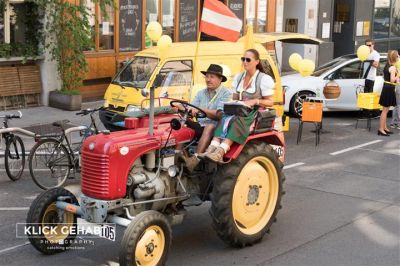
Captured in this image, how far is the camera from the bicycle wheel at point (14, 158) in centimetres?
929

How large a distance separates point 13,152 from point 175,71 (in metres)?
3.35

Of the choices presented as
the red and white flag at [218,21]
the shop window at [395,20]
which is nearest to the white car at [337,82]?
the red and white flag at [218,21]

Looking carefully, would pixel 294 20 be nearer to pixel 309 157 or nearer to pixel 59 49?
pixel 59 49

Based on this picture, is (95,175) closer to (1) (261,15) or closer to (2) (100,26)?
(2) (100,26)

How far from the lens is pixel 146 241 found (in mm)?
5789

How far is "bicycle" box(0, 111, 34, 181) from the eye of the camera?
365 inches

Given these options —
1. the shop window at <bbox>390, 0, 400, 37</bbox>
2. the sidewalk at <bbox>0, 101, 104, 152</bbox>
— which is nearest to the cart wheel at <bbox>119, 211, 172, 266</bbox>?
the sidewalk at <bbox>0, 101, 104, 152</bbox>

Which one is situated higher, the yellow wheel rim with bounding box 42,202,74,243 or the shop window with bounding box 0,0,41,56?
the shop window with bounding box 0,0,41,56

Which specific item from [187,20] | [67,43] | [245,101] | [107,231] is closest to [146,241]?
[107,231]

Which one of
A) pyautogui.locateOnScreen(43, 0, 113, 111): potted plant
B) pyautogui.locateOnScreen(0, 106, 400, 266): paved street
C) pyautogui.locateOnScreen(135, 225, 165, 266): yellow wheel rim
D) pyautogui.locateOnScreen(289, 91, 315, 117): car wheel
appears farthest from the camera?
pyautogui.locateOnScreen(289, 91, 315, 117): car wheel

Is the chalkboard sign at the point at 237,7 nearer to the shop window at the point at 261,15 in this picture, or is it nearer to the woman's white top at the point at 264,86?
the shop window at the point at 261,15

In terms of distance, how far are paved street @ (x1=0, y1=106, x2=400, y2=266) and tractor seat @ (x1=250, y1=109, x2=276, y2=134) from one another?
121 centimetres

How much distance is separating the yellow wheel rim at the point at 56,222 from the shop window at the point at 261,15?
51.8 feet

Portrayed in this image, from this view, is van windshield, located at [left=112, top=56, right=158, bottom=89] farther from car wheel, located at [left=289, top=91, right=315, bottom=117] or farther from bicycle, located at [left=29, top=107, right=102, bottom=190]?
car wheel, located at [left=289, top=91, right=315, bottom=117]
